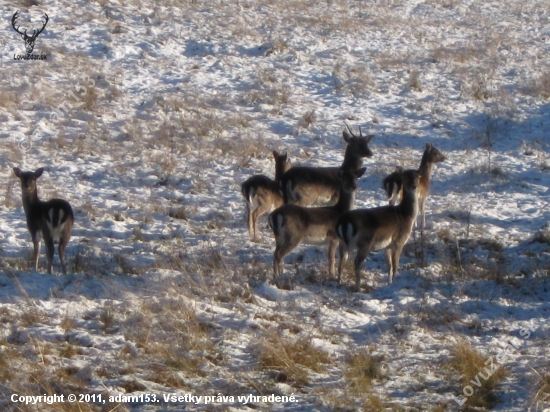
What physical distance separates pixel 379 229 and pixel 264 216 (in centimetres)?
368

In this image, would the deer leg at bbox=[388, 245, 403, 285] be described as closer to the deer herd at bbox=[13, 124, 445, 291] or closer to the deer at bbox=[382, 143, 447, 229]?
the deer herd at bbox=[13, 124, 445, 291]

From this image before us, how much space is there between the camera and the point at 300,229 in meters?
10.5

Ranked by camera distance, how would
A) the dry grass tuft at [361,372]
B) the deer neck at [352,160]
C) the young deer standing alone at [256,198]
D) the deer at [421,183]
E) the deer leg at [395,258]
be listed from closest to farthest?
the dry grass tuft at [361,372] < the deer leg at [395,258] < the young deer standing alone at [256,198] < the deer at [421,183] < the deer neck at [352,160]

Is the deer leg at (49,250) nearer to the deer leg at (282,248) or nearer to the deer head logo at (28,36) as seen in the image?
the deer leg at (282,248)

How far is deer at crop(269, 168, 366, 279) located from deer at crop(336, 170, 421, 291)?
0.34 m

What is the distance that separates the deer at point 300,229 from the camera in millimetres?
10477

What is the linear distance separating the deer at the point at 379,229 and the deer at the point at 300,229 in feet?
1.10

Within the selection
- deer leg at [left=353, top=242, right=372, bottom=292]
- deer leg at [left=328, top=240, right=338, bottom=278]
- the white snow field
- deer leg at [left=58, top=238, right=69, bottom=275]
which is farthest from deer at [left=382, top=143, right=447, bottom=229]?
deer leg at [left=58, top=238, right=69, bottom=275]

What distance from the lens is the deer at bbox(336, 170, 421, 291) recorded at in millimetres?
10320

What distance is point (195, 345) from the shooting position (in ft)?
24.3

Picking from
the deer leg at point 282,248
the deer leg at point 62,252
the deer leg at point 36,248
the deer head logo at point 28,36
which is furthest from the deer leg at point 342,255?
the deer head logo at point 28,36

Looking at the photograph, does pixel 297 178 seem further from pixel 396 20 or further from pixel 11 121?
pixel 396 20

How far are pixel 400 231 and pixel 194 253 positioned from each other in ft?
10.0

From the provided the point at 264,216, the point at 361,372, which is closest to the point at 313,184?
the point at 264,216
